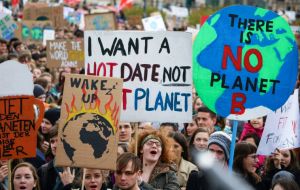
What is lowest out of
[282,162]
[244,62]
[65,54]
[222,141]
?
[282,162]

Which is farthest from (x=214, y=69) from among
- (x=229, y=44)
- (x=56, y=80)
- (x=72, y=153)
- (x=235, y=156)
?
Answer: (x=56, y=80)

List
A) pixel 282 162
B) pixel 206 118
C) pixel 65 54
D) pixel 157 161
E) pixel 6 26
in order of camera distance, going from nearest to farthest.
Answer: pixel 157 161 < pixel 282 162 < pixel 206 118 < pixel 65 54 < pixel 6 26

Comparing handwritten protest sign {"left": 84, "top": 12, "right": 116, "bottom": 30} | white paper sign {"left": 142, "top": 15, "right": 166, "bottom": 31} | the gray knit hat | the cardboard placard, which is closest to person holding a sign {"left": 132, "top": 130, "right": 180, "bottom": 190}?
the gray knit hat

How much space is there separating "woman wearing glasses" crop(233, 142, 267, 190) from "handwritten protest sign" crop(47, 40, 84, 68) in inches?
360

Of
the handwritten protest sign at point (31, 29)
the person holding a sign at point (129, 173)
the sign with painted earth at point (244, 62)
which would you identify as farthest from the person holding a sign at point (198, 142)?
the handwritten protest sign at point (31, 29)

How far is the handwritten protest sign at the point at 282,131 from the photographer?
936cm

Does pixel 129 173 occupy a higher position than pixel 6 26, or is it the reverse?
pixel 6 26

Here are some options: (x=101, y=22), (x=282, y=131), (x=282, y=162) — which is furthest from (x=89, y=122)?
(x=101, y=22)

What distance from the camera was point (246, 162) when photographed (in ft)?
29.3

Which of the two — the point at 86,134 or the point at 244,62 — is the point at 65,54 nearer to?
the point at 244,62

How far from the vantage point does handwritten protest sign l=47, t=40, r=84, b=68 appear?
58.9 ft

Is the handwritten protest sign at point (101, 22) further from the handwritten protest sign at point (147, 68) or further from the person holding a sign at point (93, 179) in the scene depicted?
the person holding a sign at point (93, 179)

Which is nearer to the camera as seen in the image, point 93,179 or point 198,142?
point 93,179

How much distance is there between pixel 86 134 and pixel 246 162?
1587mm
